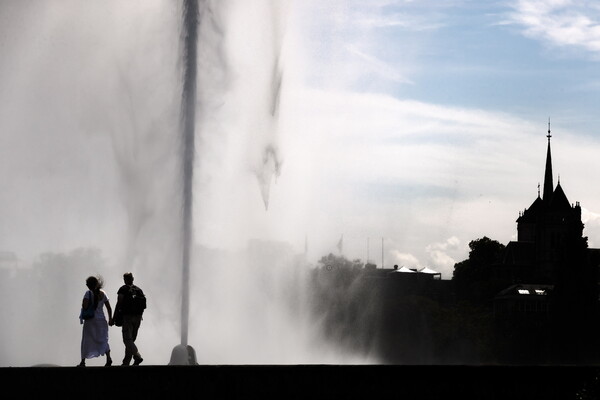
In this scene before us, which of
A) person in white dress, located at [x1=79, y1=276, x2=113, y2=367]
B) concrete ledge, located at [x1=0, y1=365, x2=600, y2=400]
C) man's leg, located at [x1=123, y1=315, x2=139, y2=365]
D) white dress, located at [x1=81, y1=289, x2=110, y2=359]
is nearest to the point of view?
concrete ledge, located at [x1=0, y1=365, x2=600, y2=400]

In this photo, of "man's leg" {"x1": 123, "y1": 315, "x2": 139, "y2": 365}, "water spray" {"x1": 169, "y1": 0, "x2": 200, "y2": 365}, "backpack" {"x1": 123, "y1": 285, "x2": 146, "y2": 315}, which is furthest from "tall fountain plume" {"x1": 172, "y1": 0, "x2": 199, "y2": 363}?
"backpack" {"x1": 123, "y1": 285, "x2": 146, "y2": 315}

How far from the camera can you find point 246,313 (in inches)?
1703

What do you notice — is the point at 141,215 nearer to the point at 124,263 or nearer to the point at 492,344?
the point at 124,263

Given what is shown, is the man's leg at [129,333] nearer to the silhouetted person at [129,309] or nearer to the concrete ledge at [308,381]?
the silhouetted person at [129,309]

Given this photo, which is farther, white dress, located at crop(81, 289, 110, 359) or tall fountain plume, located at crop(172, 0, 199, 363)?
tall fountain plume, located at crop(172, 0, 199, 363)

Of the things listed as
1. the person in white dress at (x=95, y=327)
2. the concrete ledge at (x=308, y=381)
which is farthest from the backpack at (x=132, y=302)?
the concrete ledge at (x=308, y=381)

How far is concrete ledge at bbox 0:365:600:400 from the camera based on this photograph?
18641mm

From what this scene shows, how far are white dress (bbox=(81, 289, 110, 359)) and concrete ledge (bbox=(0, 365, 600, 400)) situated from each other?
2932mm

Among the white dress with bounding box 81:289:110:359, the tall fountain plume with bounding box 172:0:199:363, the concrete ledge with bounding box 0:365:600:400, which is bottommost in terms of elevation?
the concrete ledge with bounding box 0:365:600:400

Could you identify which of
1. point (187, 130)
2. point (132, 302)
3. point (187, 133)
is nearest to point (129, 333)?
point (132, 302)

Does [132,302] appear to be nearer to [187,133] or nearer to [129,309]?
[129,309]

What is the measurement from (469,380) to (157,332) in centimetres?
1664

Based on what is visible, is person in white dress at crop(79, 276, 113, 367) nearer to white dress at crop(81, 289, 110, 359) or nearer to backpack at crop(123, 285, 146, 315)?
white dress at crop(81, 289, 110, 359)

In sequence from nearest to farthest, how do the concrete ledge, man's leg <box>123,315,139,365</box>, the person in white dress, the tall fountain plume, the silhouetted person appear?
the concrete ledge
the person in white dress
the silhouetted person
man's leg <box>123,315,139,365</box>
the tall fountain plume
